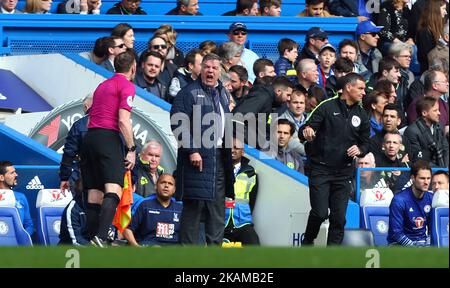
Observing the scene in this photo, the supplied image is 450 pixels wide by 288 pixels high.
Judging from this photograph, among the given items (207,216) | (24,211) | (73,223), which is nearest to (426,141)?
(207,216)

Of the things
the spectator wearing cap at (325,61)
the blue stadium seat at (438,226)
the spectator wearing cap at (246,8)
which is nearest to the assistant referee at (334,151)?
the blue stadium seat at (438,226)

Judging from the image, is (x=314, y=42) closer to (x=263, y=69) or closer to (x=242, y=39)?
(x=242, y=39)

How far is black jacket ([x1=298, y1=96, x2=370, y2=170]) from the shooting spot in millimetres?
12875

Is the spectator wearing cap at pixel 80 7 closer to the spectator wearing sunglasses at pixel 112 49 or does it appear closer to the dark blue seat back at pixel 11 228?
the spectator wearing sunglasses at pixel 112 49

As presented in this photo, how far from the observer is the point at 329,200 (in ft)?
42.3

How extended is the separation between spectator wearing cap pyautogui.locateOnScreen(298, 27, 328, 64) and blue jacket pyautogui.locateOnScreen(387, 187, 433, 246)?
11.4ft

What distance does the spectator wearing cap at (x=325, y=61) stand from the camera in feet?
51.5

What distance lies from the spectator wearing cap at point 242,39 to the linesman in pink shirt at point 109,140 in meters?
4.18

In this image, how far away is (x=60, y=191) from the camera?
42.5 ft

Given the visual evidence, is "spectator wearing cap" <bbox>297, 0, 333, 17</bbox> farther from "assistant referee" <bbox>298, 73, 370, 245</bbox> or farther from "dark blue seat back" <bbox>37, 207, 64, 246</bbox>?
"dark blue seat back" <bbox>37, 207, 64, 246</bbox>

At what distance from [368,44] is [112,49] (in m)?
3.36

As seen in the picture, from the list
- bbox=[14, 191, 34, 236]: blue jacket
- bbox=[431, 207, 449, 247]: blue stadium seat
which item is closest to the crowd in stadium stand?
bbox=[431, 207, 449, 247]: blue stadium seat

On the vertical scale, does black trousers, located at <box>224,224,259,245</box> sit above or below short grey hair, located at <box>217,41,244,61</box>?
below

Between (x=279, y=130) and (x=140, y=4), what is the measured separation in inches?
170
